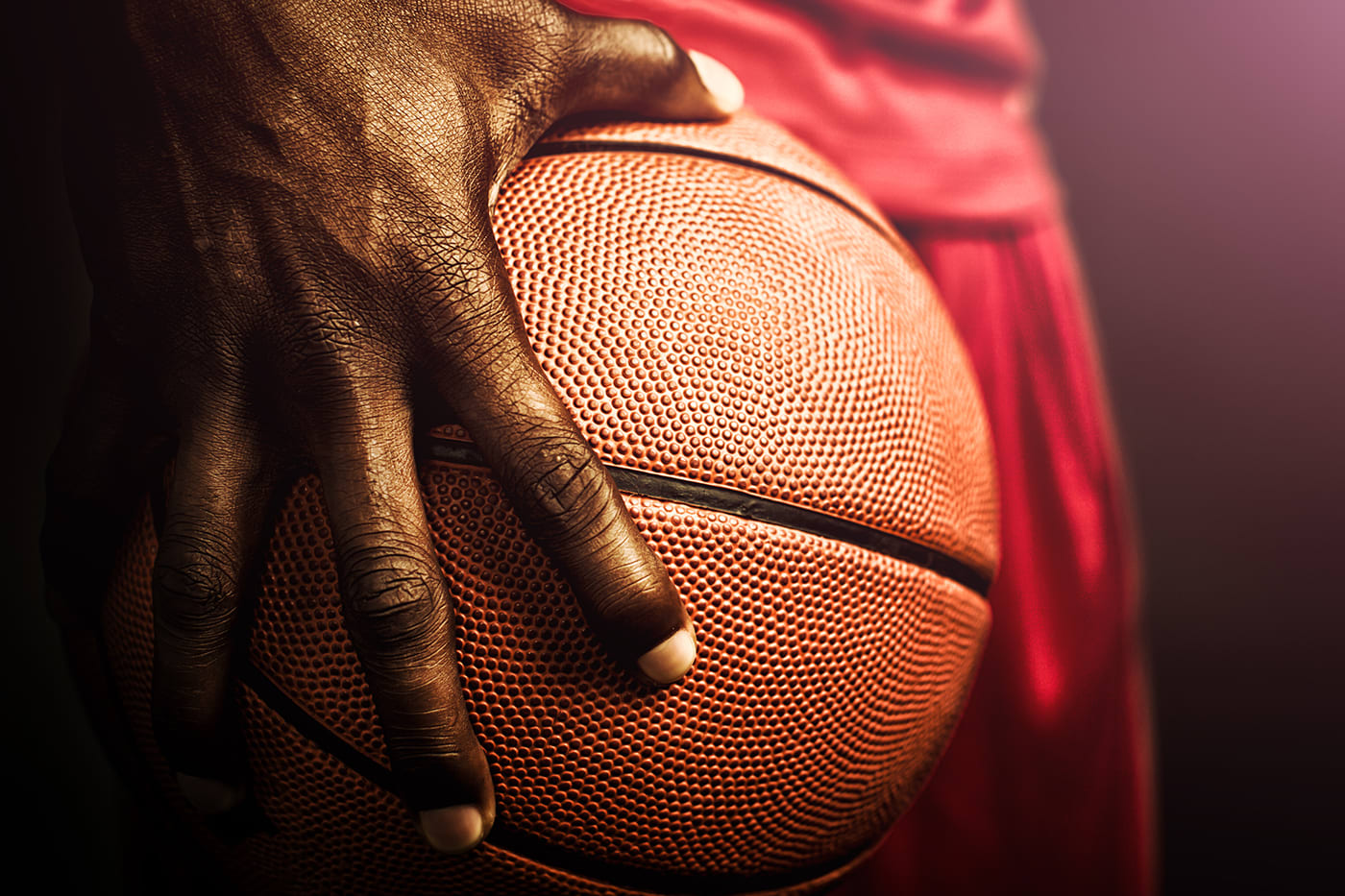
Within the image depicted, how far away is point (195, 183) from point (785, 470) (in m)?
0.29

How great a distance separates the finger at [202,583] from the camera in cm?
37

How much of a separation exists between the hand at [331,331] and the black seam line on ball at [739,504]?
2cm

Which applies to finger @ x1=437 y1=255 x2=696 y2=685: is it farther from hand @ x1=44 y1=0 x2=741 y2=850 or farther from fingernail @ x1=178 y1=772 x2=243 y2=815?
fingernail @ x1=178 y1=772 x2=243 y2=815

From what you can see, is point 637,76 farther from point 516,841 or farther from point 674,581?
point 516,841

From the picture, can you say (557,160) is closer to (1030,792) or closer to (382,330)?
(382,330)

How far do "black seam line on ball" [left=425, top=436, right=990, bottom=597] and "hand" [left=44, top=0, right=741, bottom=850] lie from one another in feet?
0.07

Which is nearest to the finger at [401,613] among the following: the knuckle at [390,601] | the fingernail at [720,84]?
the knuckle at [390,601]

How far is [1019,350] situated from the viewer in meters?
0.80

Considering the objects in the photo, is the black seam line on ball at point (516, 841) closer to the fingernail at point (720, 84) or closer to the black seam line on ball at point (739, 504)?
the black seam line on ball at point (739, 504)

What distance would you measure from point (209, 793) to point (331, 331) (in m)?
0.22

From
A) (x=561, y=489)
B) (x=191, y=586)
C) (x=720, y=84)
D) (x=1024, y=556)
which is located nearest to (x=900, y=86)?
(x=720, y=84)

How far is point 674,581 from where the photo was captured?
0.39m

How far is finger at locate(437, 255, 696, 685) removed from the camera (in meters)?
0.36

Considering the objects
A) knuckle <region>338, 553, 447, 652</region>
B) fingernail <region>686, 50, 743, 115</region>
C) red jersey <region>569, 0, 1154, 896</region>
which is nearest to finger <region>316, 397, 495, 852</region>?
knuckle <region>338, 553, 447, 652</region>
